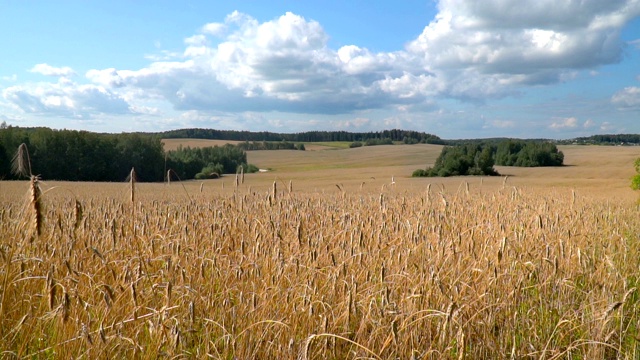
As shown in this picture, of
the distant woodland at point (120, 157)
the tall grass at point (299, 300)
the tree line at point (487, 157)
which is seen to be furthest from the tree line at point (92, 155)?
the tall grass at point (299, 300)

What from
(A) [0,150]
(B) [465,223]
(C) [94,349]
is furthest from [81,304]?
(A) [0,150]

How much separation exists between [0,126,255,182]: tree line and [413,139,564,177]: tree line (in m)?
22.4

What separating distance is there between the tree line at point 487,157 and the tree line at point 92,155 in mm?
22394

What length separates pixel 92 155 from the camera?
148 feet

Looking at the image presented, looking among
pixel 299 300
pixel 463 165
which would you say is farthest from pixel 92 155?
pixel 299 300

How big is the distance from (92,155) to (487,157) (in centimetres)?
3444

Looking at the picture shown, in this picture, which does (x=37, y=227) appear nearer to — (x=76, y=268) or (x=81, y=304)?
(x=81, y=304)

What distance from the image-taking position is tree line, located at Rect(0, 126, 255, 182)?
42.7 meters

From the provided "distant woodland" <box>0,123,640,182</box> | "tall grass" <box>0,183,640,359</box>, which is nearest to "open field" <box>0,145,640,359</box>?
"tall grass" <box>0,183,640,359</box>

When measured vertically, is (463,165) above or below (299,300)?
below

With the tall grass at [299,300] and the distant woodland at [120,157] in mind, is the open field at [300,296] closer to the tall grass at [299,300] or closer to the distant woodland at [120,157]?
the tall grass at [299,300]

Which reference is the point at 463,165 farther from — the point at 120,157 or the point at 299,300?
the point at 299,300

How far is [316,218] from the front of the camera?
7.20m

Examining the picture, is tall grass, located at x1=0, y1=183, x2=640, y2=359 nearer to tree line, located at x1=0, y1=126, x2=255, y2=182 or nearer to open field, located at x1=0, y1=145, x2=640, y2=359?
open field, located at x1=0, y1=145, x2=640, y2=359
